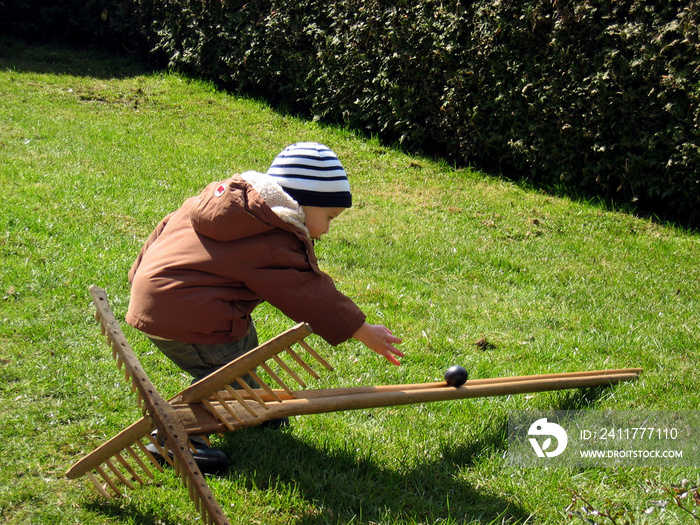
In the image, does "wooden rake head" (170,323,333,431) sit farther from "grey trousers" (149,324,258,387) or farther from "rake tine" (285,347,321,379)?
"grey trousers" (149,324,258,387)

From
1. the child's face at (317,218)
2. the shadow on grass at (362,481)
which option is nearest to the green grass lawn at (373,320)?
the shadow on grass at (362,481)

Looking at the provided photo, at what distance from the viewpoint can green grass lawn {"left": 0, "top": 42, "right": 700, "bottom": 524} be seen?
2.69 m

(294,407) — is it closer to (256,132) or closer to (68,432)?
(68,432)

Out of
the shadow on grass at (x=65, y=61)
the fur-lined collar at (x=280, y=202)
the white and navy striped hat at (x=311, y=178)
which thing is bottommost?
the shadow on grass at (x=65, y=61)

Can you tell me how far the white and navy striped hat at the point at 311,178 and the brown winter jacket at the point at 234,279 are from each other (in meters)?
0.08

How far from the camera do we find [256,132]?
876cm

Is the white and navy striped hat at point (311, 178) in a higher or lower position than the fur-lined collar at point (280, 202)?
higher

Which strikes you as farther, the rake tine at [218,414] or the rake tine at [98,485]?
the rake tine at [98,485]

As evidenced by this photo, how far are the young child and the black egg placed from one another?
31 centimetres

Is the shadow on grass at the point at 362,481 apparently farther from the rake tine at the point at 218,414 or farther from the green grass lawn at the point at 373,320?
the rake tine at the point at 218,414

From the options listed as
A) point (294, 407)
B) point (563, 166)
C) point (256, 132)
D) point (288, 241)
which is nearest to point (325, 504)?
point (294, 407)

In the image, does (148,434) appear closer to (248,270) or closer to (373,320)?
(248,270)

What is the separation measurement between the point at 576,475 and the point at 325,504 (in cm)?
109

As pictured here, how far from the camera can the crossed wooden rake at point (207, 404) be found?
2.12 m
